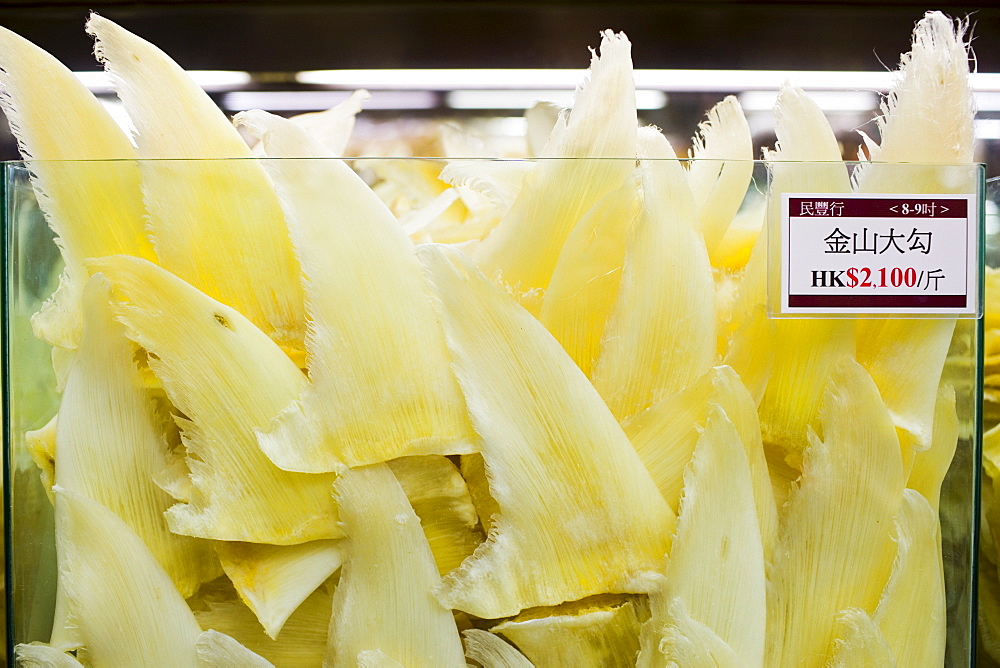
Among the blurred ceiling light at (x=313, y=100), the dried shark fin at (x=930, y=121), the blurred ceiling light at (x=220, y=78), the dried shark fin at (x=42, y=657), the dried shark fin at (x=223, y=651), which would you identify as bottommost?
the dried shark fin at (x=42, y=657)

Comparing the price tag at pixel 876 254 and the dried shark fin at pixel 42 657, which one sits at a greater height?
the price tag at pixel 876 254

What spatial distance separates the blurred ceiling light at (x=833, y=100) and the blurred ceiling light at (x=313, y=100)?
0.33 metres

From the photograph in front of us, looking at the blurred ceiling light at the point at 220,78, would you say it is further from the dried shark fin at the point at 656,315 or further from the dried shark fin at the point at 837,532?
the dried shark fin at the point at 837,532

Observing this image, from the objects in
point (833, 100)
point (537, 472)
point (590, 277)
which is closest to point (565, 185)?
point (590, 277)

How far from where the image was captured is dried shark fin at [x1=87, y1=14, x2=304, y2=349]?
15.5 inches

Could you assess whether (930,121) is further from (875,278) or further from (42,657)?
(42,657)

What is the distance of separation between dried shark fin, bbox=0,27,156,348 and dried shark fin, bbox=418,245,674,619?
170 mm

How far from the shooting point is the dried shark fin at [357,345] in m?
0.38

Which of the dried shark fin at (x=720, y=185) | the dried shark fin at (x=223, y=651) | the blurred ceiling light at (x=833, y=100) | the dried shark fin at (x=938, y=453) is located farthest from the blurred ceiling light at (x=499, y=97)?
the dried shark fin at (x=223, y=651)

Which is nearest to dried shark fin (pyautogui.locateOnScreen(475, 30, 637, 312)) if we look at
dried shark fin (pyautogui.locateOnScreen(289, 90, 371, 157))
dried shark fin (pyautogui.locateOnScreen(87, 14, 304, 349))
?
dried shark fin (pyautogui.locateOnScreen(87, 14, 304, 349))

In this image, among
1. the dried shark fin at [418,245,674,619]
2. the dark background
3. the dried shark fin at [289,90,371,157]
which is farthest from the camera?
the dark background

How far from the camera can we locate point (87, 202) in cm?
40

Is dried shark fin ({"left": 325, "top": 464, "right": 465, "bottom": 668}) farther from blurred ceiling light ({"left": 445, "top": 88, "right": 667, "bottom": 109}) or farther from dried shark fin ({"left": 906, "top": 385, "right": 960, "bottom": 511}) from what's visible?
blurred ceiling light ({"left": 445, "top": 88, "right": 667, "bottom": 109})

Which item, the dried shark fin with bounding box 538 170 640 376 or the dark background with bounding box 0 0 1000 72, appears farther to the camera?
the dark background with bounding box 0 0 1000 72
